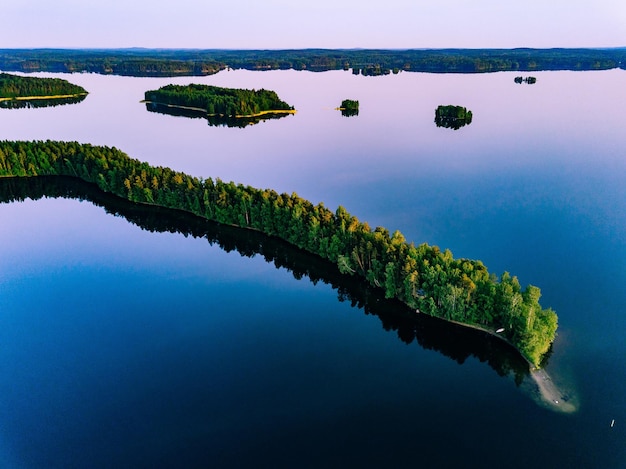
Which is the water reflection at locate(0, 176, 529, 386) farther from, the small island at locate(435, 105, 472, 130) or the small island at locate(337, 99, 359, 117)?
the small island at locate(337, 99, 359, 117)

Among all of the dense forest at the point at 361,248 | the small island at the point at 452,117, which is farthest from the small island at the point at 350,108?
the dense forest at the point at 361,248

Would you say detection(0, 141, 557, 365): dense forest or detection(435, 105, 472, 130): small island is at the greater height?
detection(435, 105, 472, 130): small island

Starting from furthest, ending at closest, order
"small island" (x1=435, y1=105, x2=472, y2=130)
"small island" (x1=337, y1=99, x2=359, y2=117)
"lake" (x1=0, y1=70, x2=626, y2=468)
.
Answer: "small island" (x1=337, y1=99, x2=359, y2=117) < "small island" (x1=435, y1=105, x2=472, y2=130) < "lake" (x1=0, y1=70, x2=626, y2=468)

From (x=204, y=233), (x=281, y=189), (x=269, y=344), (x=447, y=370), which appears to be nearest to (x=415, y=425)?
(x=447, y=370)

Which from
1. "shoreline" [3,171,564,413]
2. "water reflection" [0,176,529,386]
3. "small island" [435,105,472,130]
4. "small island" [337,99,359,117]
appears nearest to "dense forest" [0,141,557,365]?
"shoreline" [3,171,564,413]

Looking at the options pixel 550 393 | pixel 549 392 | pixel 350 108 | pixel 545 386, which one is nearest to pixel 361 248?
pixel 545 386

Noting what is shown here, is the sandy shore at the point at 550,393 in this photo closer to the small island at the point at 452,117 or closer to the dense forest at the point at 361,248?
Result: the dense forest at the point at 361,248

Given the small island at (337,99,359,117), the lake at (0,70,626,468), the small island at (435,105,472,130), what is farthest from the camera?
the small island at (337,99,359,117)
